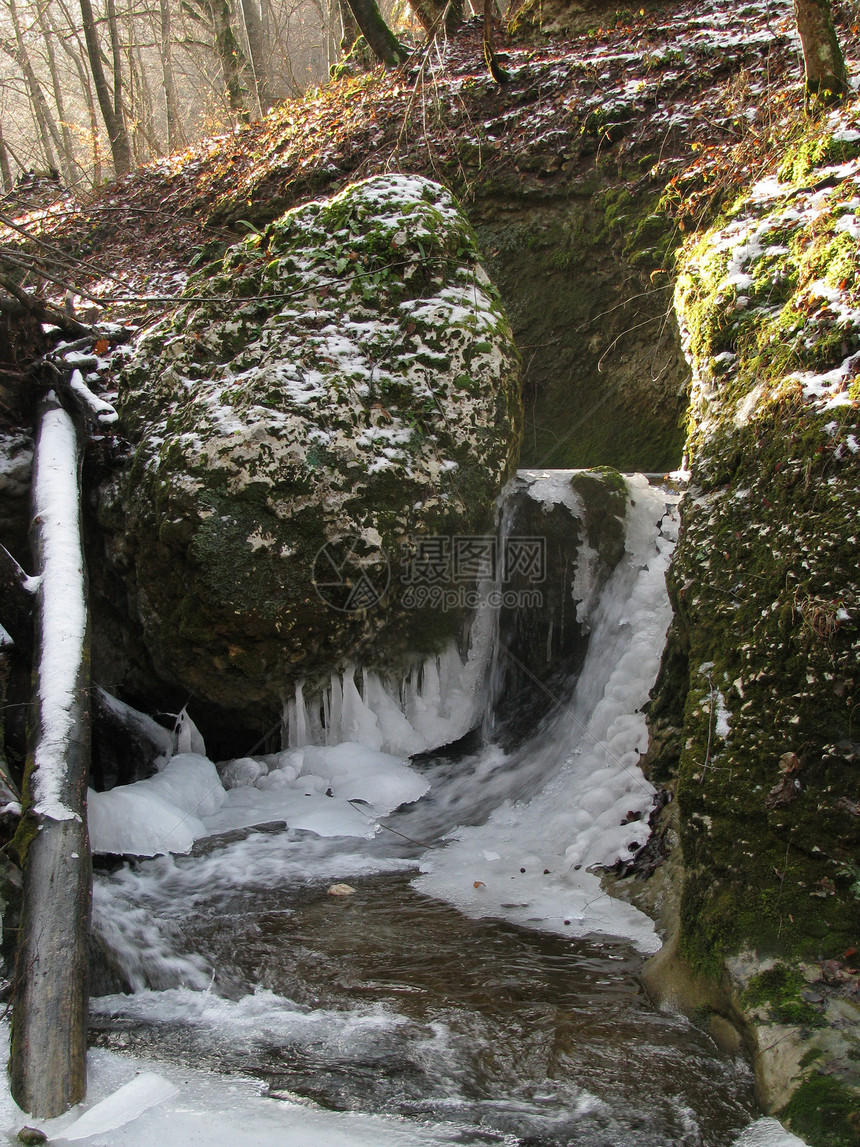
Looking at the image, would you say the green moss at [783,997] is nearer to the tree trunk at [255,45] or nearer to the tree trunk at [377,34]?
the tree trunk at [377,34]

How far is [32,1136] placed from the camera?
2.04 meters

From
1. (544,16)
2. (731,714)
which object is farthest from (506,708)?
(544,16)

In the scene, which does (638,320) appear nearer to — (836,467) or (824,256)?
(824,256)

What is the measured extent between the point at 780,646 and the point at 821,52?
4.22 metres

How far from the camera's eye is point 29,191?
39.7 ft

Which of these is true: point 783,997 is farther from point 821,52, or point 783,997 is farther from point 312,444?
point 821,52

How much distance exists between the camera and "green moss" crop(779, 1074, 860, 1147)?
198cm

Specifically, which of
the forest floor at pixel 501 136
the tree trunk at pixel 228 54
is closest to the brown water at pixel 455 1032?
the forest floor at pixel 501 136

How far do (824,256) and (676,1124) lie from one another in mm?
3987

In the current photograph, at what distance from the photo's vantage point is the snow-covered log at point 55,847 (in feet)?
7.36

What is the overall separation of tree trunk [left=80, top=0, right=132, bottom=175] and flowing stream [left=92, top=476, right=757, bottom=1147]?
482 inches

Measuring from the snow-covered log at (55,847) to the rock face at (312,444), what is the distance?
880 mm

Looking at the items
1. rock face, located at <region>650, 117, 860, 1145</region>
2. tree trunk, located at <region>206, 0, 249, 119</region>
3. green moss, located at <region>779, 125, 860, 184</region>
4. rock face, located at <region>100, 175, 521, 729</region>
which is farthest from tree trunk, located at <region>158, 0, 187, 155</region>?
rock face, located at <region>650, 117, 860, 1145</region>

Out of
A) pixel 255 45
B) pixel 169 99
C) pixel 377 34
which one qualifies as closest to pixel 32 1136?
pixel 377 34
